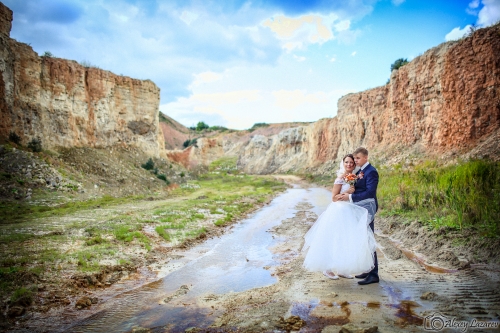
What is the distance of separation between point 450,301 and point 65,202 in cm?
1590

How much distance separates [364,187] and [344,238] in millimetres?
1013

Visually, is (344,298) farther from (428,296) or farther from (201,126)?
(201,126)

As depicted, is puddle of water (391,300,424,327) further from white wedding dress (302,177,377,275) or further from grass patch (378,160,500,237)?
grass patch (378,160,500,237)

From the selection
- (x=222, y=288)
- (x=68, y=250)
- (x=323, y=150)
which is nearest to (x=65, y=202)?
(x=68, y=250)

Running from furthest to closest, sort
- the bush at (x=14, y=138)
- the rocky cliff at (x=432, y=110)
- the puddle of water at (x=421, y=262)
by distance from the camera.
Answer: the rocky cliff at (x=432, y=110), the bush at (x=14, y=138), the puddle of water at (x=421, y=262)

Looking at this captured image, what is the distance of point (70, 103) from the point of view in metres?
24.3

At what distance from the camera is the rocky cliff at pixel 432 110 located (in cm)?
2181

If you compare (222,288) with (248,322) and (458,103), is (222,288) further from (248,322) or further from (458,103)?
(458,103)

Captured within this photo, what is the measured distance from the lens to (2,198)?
13383 mm

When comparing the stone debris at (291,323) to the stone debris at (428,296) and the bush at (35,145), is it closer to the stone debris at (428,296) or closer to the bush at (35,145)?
the stone debris at (428,296)

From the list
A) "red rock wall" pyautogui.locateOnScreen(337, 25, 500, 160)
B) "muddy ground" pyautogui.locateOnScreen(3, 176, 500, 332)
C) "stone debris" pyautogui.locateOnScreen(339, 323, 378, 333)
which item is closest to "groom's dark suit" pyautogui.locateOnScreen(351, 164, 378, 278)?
"muddy ground" pyautogui.locateOnScreen(3, 176, 500, 332)

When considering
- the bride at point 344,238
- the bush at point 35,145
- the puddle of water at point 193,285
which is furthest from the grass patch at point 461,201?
the bush at point 35,145

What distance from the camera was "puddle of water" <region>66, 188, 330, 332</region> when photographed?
15.5 ft

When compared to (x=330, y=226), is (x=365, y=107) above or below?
above
